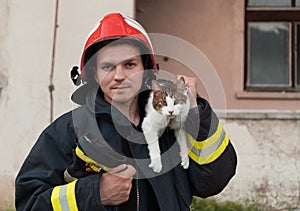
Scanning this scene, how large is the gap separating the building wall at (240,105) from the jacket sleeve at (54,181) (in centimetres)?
202

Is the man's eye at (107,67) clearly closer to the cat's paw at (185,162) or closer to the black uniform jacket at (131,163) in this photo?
the black uniform jacket at (131,163)

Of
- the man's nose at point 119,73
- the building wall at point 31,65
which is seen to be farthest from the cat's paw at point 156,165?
the building wall at point 31,65

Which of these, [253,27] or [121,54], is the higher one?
[253,27]

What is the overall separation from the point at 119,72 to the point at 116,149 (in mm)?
284

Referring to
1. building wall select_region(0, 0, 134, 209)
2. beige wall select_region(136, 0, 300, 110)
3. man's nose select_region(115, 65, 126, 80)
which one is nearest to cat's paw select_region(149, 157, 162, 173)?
man's nose select_region(115, 65, 126, 80)

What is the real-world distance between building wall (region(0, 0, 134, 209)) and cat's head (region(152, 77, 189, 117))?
3635 mm

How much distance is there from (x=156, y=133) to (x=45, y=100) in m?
3.81

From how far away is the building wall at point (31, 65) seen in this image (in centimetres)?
610

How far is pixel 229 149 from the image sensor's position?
2508mm

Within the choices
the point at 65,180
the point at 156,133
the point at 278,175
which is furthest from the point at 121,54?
the point at 278,175

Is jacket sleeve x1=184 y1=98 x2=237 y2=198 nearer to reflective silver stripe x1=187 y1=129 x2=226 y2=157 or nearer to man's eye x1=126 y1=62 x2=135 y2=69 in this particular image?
reflective silver stripe x1=187 y1=129 x2=226 y2=157

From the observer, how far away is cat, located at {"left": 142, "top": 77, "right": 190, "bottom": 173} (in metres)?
2.46

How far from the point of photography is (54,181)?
7.86ft

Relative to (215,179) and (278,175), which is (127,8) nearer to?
(278,175)
